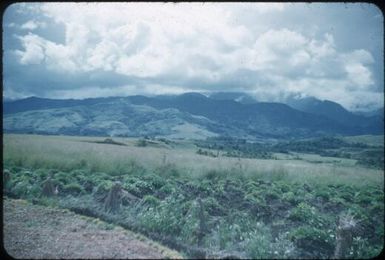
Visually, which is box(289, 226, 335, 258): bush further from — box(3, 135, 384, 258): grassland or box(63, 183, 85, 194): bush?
box(63, 183, 85, 194): bush

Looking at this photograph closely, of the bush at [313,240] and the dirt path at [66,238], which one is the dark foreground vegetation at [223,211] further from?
the dirt path at [66,238]

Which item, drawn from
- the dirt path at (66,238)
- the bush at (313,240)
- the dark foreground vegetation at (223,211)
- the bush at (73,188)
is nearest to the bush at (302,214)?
A: the dark foreground vegetation at (223,211)

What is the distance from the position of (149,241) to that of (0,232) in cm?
278

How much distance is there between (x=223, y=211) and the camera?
9312 millimetres

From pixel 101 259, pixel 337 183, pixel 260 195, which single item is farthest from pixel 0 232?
pixel 337 183

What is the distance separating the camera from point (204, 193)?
35.9ft

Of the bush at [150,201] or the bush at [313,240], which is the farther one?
the bush at [150,201]

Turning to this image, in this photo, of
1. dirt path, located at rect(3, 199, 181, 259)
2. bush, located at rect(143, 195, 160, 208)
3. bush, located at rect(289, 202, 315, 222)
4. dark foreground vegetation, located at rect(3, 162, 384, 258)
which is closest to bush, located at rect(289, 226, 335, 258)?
dark foreground vegetation, located at rect(3, 162, 384, 258)

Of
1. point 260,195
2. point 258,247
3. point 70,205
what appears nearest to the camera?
point 258,247

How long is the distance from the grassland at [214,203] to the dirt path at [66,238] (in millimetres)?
475

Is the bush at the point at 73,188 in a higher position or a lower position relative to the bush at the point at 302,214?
lower

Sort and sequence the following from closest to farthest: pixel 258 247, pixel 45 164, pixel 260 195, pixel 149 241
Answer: pixel 258 247 → pixel 149 241 → pixel 260 195 → pixel 45 164

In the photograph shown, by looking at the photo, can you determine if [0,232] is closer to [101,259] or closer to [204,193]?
[101,259]

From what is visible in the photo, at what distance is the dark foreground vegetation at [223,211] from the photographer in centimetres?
714
